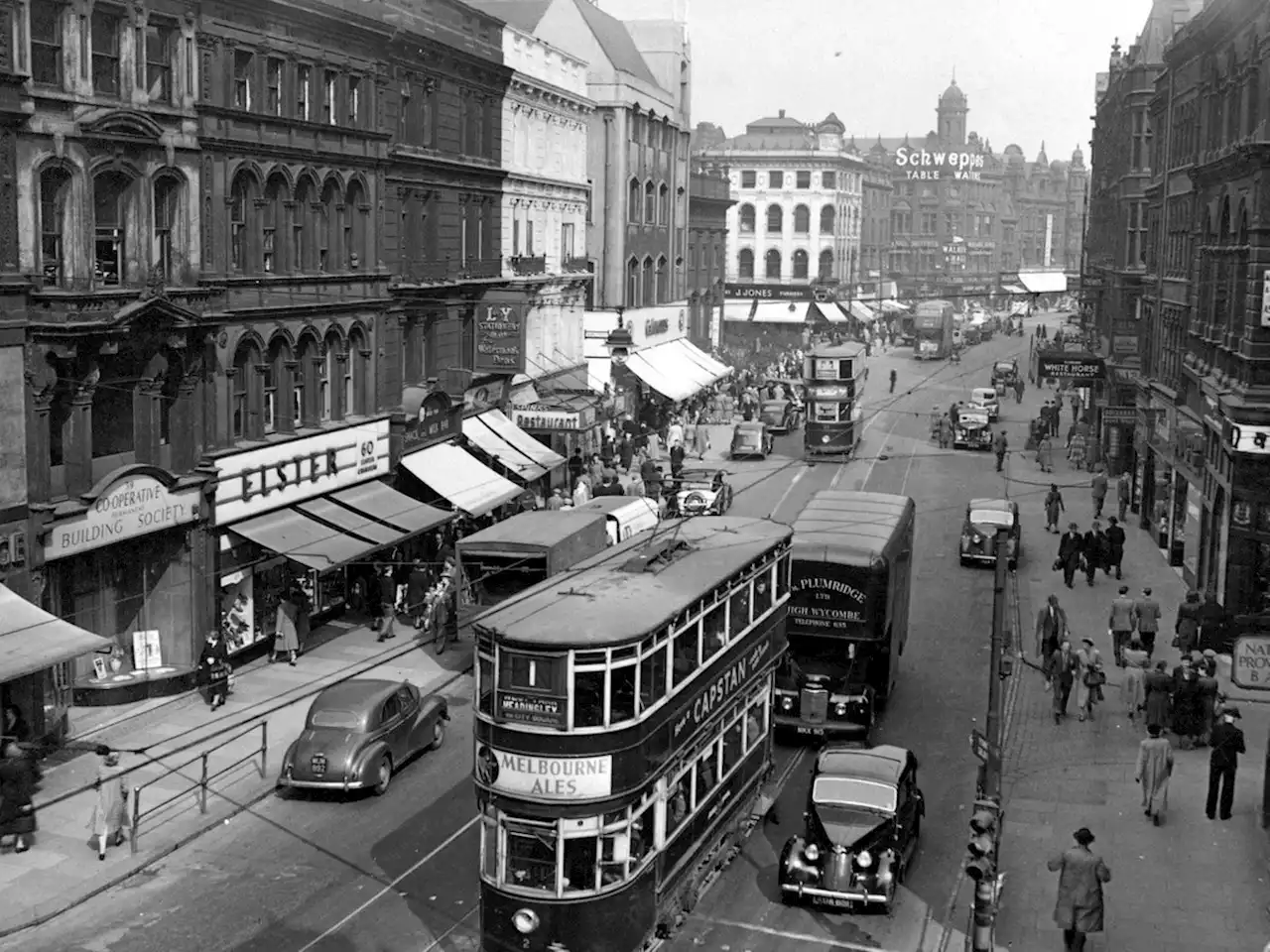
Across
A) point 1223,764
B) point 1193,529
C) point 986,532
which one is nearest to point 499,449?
point 986,532

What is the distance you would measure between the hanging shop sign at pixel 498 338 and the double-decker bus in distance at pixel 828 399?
65.3 feet

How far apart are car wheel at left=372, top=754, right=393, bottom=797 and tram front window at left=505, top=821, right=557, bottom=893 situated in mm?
7454

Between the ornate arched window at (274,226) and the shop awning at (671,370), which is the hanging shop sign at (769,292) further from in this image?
the ornate arched window at (274,226)

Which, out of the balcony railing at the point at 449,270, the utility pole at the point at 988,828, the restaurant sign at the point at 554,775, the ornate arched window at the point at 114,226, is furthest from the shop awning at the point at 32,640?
the balcony railing at the point at 449,270

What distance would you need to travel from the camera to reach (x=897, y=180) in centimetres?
19425

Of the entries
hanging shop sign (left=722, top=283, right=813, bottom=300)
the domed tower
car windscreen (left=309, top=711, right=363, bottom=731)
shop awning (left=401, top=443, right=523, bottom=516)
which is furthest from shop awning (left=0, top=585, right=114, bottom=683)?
the domed tower

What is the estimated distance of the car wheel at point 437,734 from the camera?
26.2 metres

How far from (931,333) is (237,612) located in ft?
289

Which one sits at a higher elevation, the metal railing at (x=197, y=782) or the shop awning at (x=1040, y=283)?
the shop awning at (x=1040, y=283)

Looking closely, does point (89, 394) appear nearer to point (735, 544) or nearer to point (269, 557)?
point (269, 557)

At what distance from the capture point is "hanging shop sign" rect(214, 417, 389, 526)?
31375 millimetres

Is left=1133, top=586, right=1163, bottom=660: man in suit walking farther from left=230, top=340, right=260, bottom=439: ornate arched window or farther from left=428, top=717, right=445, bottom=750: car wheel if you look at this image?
left=230, top=340, right=260, bottom=439: ornate arched window

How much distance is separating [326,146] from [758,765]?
19075 mm

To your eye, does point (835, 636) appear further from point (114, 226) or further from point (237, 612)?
point (114, 226)
